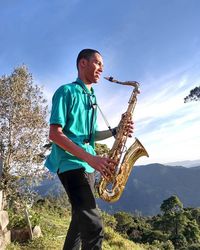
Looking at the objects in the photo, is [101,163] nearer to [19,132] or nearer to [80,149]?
[80,149]

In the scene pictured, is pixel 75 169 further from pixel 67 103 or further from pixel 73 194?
pixel 67 103

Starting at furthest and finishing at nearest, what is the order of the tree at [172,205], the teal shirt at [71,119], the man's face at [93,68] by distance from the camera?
the tree at [172,205] < the man's face at [93,68] < the teal shirt at [71,119]

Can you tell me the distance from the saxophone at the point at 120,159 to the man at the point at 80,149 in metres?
0.32

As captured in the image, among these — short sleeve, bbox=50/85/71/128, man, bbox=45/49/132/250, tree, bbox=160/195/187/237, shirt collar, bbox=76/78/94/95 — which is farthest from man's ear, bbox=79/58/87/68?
tree, bbox=160/195/187/237

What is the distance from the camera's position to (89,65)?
3734mm

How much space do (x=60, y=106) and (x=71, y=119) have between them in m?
0.20

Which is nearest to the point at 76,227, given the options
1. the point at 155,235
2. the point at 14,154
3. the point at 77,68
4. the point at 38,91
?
the point at 77,68

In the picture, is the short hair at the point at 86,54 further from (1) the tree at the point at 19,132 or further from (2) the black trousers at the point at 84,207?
(1) the tree at the point at 19,132

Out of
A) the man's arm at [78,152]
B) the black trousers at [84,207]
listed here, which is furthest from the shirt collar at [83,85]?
the black trousers at [84,207]

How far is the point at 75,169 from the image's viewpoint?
3336mm

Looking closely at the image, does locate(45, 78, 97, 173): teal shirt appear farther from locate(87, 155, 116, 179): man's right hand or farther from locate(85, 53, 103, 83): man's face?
locate(87, 155, 116, 179): man's right hand

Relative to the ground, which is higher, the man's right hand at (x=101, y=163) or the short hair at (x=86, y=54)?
the short hair at (x=86, y=54)

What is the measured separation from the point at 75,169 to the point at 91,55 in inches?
46.5

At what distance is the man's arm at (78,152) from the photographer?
3025mm
